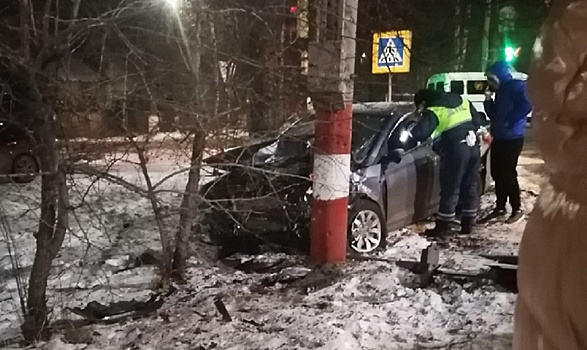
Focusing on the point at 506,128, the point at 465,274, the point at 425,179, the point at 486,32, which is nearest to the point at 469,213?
the point at 425,179

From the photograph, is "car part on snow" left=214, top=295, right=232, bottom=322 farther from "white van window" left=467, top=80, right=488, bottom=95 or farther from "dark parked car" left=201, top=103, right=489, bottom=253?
"white van window" left=467, top=80, right=488, bottom=95

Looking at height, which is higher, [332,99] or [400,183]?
[332,99]

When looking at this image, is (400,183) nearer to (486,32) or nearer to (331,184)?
(331,184)

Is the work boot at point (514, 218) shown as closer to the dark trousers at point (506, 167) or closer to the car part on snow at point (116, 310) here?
the dark trousers at point (506, 167)

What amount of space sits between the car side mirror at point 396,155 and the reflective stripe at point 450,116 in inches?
25.7

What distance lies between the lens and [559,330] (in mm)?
1408

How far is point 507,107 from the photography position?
7.88m

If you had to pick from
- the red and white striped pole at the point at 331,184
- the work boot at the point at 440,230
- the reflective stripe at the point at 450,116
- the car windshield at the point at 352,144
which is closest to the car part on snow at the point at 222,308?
the red and white striped pole at the point at 331,184

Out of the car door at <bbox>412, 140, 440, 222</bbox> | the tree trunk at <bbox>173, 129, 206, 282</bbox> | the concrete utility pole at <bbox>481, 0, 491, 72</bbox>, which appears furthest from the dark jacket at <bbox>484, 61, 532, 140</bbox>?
the concrete utility pole at <bbox>481, 0, 491, 72</bbox>

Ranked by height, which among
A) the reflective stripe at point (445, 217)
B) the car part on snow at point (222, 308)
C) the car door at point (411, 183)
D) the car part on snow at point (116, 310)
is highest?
the car door at point (411, 183)

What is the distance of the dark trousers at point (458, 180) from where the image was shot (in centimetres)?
759

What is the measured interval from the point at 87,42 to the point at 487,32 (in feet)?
66.4

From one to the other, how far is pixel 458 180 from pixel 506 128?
0.99 m

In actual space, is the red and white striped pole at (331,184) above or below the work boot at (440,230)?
above
